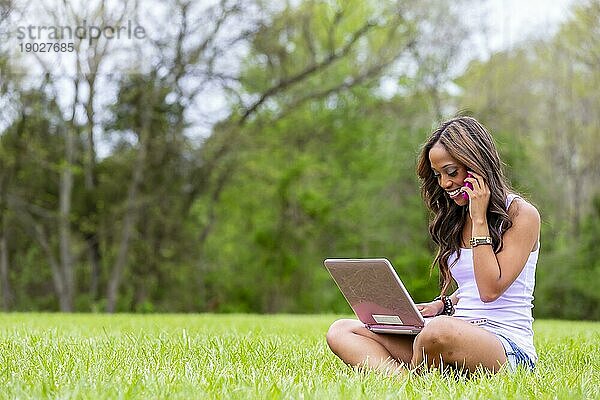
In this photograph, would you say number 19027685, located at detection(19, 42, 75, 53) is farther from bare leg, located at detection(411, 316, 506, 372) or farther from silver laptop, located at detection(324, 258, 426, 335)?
bare leg, located at detection(411, 316, 506, 372)

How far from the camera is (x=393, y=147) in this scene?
22.8 meters

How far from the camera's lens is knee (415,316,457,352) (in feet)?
12.8

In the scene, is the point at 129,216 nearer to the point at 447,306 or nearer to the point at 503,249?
the point at 447,306

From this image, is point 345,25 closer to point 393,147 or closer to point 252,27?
point 393,147

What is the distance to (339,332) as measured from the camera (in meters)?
4.55

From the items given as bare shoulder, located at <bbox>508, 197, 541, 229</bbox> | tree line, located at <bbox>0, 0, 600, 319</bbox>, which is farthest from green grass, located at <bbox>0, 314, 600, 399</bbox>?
tree line, located at <bbox>0, 0, 600, 319</bbox>

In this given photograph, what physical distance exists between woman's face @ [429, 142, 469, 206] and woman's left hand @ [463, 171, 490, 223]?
0.11 metres

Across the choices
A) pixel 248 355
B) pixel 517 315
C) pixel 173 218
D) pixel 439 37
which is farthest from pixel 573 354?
pixel 439 37

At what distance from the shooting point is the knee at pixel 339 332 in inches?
178

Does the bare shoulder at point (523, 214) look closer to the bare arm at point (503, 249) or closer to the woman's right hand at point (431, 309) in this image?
the bare arm at point (503, 249)

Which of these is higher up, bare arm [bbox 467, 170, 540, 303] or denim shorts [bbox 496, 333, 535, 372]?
bare arm [bbox 467, 170, 540, 303]

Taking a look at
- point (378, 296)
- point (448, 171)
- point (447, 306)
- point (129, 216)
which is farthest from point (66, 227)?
point (448, 171)

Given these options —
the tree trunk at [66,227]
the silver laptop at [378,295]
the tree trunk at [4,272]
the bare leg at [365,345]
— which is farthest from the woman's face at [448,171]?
the tree trunk at [4,272]

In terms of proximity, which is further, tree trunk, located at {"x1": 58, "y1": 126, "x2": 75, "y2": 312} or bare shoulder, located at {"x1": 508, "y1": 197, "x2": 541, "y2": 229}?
tree trunk, located at {"x1": 58, "y1": 126, "x2": 75, "y2": 312}
